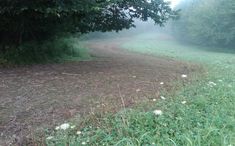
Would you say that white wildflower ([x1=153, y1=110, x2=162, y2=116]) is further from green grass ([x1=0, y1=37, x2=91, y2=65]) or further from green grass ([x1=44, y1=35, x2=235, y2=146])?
green grass ([x1=0, y1=37, x2=91, y2=65])

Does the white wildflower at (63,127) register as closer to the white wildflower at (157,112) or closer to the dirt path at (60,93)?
the dirt path at (60,93)

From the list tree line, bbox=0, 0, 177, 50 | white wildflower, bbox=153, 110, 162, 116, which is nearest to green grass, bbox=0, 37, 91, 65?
tree line, bbox=0, 0, 177, 50

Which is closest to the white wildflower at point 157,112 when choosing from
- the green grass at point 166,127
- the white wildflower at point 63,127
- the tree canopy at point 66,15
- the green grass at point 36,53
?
the green grass at point 166,127

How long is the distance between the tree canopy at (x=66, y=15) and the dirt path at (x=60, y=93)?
147 cm

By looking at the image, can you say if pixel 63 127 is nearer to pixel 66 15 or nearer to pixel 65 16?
pixel 66 15

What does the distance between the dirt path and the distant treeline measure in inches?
945

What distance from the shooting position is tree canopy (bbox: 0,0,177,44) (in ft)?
24.1

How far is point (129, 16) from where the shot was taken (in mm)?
11391

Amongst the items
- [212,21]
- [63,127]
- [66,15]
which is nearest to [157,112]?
[63,127]

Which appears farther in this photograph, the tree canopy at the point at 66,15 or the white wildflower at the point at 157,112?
the tree canopy at the point at 66,15

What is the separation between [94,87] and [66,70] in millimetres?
2126

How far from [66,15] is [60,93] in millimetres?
3584

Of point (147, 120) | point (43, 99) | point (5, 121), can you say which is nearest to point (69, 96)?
point (43, 99)

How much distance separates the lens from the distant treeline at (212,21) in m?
29.1
